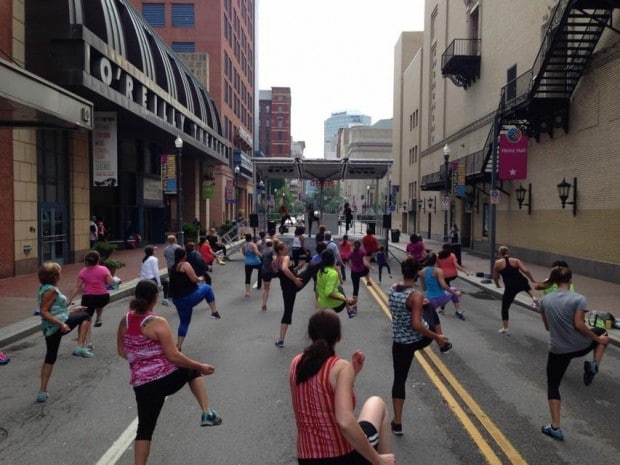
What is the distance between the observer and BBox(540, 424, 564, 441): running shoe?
17.4ft

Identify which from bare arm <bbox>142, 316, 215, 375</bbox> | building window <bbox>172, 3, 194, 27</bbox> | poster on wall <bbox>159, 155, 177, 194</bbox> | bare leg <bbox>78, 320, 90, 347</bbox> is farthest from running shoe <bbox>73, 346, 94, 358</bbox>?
building window <bbox>172, 3, 194, 27</bbox>

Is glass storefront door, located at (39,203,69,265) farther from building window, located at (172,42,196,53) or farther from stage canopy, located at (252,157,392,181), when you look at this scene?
building window, located at (172,42,196,53)

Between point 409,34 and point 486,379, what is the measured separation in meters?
57.3

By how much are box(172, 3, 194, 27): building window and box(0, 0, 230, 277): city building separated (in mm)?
19368

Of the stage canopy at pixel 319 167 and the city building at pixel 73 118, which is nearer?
the city building at pixel 73 118

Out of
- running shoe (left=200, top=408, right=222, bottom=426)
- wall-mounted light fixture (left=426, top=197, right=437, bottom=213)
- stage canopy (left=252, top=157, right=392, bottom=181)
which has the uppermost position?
stage canopy (left=252, top=157, right=392, bottom=181)

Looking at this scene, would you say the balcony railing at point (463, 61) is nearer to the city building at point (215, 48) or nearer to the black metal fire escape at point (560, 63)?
the black metal fire escape at point (560, 63)

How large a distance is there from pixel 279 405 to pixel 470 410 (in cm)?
221

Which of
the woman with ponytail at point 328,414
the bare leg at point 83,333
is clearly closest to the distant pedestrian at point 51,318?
the bare leg at point 83,333

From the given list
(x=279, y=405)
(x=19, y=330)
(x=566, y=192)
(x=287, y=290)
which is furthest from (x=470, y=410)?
(x=566, y=192)

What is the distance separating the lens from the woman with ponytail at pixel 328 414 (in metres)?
2.89

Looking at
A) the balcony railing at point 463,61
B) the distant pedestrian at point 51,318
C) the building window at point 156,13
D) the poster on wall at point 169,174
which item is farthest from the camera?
the building window at point 156,13

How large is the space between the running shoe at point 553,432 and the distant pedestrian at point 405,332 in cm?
131

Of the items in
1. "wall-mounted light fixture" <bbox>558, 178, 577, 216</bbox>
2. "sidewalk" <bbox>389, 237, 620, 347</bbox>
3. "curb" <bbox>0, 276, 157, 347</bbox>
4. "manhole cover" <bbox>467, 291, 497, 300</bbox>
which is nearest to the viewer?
"curb" <bbox>0, 276, 157, 347</bbox>
